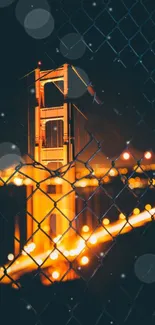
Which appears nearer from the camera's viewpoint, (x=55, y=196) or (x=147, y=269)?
(x=147, y=269)

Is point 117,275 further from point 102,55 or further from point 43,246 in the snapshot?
point 102,55

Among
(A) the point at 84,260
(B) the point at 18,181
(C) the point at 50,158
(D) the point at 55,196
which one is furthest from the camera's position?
(D) the point at 55,196

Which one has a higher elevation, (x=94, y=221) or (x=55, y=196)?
(x=55, y=196)

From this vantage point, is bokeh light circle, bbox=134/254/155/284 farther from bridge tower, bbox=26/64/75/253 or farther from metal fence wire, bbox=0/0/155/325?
bridge tower, bbox=26/64/75/253

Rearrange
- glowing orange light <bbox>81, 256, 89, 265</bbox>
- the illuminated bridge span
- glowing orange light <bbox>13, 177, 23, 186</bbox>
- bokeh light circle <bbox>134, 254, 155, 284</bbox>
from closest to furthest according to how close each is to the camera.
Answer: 1. bokeh light circle <bbox>134, 254, 155, 284</bbox>
2. the illuminated bridge span
3. glowing orange light <bbox>81, 256, 89, 265</bbox>
4. glowing orange light <bbox>13, 177, 23, 186</bbox>

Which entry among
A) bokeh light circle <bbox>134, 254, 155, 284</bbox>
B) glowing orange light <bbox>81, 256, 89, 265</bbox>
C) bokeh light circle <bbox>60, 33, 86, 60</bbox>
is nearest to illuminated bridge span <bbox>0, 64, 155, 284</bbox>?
glowing orange light <bbox>81, 256, 89, 265</bbox>

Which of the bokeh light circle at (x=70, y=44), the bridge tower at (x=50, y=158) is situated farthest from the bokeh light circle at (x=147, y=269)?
the bridge tower at (x=50, y=158)

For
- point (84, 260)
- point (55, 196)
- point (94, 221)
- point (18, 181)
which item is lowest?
point (84, 260)

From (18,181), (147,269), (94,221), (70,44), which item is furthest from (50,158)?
(70,44)

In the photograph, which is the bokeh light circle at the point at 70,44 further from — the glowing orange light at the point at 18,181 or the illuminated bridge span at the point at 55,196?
the glowing orange light at the point at 18,181

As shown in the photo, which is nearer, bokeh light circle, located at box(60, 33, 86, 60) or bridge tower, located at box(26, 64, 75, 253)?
bokeh light circle, located at box(60, 33, 86, 60)

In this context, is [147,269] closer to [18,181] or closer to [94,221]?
[94,221]

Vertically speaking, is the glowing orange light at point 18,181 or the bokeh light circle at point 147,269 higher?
the glowing orange light at point 18,181

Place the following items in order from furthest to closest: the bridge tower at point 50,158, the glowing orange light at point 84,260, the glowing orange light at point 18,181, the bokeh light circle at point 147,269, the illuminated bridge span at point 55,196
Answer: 1. the glowing orange light at point 18,181
2. the glowing orange light at point 84,260
3. the bridge tower at point 50,158
4. the illuminated bridge span at point 55,196
5. the bokeh light circle at point 147,269
